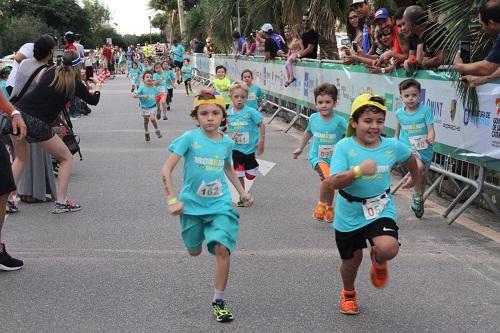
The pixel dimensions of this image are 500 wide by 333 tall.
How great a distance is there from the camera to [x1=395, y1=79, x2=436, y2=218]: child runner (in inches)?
280

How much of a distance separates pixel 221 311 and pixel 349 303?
2.77 feet

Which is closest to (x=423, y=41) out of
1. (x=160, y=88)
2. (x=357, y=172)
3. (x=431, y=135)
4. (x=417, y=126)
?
(x=417, y=126)

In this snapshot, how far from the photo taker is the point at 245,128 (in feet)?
27.0

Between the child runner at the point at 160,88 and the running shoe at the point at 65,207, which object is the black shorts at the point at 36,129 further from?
the child runner at the point at 160,88

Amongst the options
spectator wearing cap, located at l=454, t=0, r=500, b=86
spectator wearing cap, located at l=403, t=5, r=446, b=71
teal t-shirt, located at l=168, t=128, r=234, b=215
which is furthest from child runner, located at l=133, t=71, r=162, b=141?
teal t-shirt, located at l=168, t=128, r=234, b=215

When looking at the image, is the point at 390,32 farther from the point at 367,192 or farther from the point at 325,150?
the point at 367,192

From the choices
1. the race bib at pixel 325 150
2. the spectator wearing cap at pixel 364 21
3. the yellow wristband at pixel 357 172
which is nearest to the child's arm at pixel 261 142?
the race bib at pixel 325 150

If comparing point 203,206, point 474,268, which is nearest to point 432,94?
point 474,268

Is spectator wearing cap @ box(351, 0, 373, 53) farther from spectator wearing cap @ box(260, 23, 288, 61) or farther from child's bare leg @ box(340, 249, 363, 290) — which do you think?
child's bare leg @ box(340, 249, 363, 290)

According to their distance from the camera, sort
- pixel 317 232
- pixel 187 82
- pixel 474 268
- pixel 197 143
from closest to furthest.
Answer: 1. pixel 197 143
2. pixel 474 268
3. pixel 317 232
4. pixel 187 82

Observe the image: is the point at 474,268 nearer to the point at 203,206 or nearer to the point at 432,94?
the point at 203,206

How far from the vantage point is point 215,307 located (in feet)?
14.9

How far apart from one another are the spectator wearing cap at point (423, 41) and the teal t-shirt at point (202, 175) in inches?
155

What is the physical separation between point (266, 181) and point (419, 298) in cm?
491
